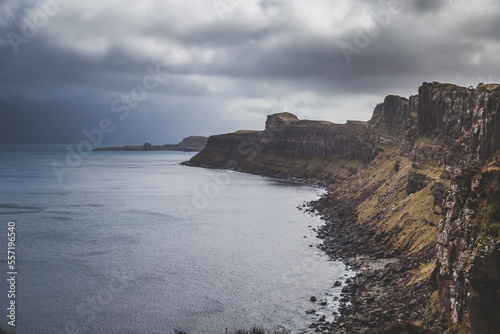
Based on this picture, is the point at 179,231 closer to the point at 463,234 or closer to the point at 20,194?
the point at 463,234

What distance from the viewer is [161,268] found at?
214ft

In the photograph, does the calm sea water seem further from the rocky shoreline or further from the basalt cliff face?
the basalt cliff face

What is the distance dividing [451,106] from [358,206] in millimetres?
34582

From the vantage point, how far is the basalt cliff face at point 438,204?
101 ft

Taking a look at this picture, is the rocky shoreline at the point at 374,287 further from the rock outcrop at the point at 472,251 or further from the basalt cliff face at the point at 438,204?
the rock outcrop at the point at 472,251

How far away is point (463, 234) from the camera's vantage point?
1319 inches

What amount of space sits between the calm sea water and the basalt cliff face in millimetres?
10613

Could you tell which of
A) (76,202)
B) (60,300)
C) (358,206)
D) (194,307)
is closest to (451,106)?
(358,206)

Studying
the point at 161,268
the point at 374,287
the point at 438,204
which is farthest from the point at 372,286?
the point at 161,268

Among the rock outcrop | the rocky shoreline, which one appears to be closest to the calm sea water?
the rocky shoreline

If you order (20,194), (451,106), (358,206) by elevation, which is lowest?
(20,194)

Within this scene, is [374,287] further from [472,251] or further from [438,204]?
[472,251]

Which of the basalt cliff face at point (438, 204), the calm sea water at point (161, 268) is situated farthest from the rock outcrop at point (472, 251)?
the calm sea water at point (161, 268)

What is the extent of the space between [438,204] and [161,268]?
46313 millimetres
